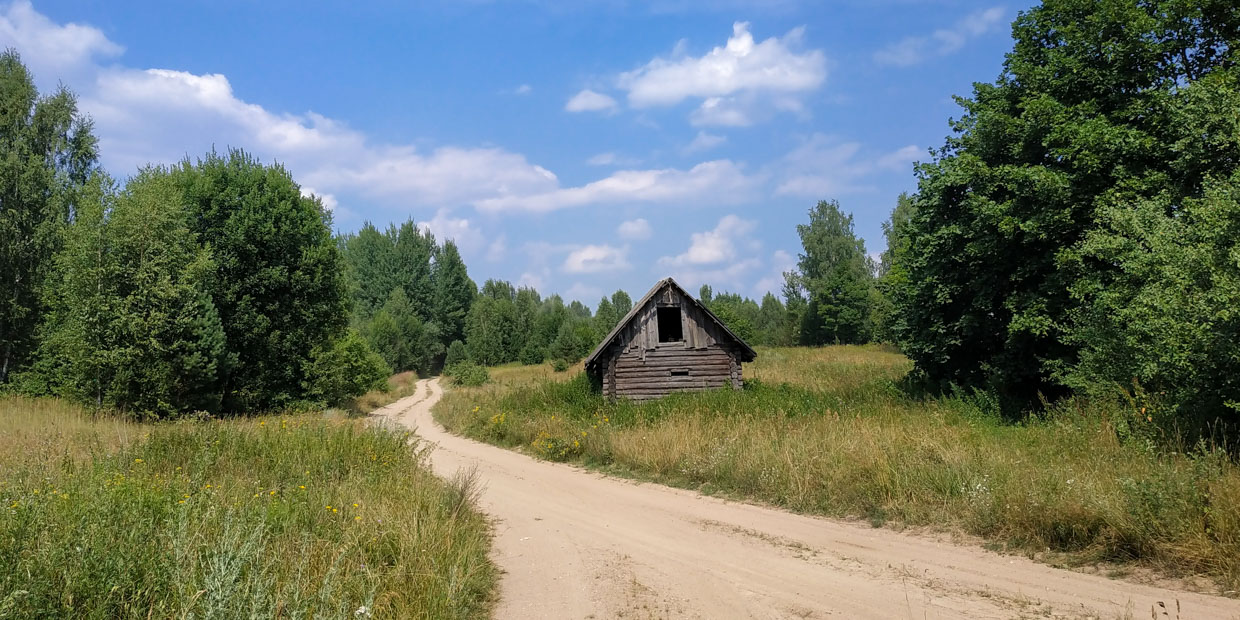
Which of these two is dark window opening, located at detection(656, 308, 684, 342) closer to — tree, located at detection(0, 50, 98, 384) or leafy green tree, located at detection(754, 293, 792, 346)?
tree, located at detection(0, 50, 98, 384)

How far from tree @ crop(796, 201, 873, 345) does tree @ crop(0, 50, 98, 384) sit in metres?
61.3

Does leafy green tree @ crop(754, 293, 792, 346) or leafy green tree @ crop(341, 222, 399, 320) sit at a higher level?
leafy green tree @ crop(341, 222, 399, 320)

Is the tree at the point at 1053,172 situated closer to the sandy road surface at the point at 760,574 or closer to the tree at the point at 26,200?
the sandy road surface at the point at 760,574

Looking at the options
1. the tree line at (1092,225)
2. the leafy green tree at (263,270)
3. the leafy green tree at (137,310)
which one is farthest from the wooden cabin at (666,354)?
the leafy green tree at (137,310)

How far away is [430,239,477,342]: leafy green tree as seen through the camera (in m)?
83.6

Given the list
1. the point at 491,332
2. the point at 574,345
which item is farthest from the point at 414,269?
the point at 574,345

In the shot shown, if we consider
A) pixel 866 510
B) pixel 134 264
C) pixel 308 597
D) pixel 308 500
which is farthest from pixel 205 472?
pixel 134 264

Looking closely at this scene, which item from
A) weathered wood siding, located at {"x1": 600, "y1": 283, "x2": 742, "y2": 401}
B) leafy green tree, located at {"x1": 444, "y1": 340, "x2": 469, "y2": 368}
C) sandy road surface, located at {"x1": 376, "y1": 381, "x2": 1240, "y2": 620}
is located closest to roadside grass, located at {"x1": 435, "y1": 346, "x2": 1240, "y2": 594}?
sandy road surface, located at {"x1": 376, "y1": 381, "x2": 1240, "y2": 620}

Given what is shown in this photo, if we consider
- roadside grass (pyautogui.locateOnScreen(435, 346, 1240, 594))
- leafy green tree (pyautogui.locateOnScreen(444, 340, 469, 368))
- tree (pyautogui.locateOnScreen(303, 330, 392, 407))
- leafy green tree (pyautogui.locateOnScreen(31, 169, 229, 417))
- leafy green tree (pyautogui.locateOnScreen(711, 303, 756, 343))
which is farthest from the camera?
leafy green tree (pyautogui.locateOnScreen(444, 340, 469, 368))

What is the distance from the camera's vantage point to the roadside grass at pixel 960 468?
6629 mm

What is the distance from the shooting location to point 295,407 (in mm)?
26719

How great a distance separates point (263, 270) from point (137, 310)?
564cm

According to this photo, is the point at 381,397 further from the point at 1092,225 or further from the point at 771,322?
the point at 771,322

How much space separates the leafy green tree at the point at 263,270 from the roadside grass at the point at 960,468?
13.6 metres
